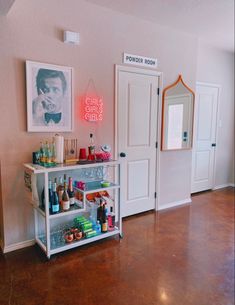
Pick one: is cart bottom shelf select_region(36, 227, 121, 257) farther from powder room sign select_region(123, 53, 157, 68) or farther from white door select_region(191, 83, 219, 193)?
white door select_region(191, 83, 219, 193)

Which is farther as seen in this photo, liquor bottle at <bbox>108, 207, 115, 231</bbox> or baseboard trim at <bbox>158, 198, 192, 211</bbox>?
baseboard trim at <bbox>158, 198, 192, 211</bbox>

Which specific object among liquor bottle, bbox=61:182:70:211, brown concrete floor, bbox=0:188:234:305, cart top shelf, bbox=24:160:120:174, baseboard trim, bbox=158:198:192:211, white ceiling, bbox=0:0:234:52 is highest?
white ceiling, bbox=0:0:234:52

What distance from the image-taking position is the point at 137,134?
11.4 ft

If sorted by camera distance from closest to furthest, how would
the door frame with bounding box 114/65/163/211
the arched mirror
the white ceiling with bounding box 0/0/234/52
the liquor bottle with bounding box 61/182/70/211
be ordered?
1. the liquor bottle with bounding box 61/182/70/211
2. the white ceiling with bounding box 0/0/234/52
3. the door frame with bounding box 114/65/163/211
4. the arched mirror

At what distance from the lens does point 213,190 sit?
5012mm

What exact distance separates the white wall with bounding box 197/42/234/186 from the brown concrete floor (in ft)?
7.43

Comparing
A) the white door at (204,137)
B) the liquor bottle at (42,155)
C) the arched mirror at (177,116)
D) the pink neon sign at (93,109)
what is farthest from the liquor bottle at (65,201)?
the white door at (204,137)

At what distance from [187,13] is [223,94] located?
7.72ft

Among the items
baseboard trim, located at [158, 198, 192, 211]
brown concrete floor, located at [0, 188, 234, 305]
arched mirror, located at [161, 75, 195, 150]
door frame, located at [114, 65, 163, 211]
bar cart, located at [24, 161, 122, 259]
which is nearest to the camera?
brown concrete floor, located at [0, 188, 234, 305]

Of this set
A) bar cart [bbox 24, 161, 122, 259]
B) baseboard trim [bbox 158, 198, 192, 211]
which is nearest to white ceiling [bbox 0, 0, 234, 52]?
bar cart [bbox 24, 161, 122, 259]

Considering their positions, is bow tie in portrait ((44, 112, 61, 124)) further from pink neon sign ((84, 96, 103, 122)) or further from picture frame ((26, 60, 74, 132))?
pink neon sign ((84, 96, 103, 122))

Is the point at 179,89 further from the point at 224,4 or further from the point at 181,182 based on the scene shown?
the point at 181,182

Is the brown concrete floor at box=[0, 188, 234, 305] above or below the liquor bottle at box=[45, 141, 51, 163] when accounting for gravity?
below

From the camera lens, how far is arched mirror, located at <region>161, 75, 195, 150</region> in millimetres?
3718
